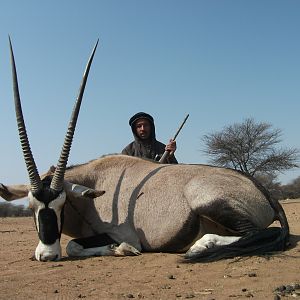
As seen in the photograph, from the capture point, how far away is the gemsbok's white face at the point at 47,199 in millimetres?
5152

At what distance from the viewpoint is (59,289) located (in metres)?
3.72

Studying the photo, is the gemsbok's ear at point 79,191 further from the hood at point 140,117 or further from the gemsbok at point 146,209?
the hood at point 140,117

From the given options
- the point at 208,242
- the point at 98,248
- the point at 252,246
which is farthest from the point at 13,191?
the point at 252,246

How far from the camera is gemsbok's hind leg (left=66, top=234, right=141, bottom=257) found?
536 centimetres

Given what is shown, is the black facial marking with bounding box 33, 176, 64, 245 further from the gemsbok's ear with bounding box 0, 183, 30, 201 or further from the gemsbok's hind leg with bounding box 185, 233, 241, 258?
the gemsbok's hind leg with bounding box 185, 233, 241, 258

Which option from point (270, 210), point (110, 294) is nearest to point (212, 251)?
point (270, 210)

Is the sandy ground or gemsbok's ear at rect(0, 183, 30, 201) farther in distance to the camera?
gemsbok's ear at rect(0, 183, 30, 201)

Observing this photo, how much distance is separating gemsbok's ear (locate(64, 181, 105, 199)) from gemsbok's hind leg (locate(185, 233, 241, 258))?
4.23 feet

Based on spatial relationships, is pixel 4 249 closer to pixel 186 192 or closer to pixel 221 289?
pixel 186 192

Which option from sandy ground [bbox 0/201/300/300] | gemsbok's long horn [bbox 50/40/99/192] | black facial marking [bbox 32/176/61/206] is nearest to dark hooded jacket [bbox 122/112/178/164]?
gemsbok's long horn [bbox 50/40/99/192]

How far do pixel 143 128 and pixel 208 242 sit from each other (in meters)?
3.52

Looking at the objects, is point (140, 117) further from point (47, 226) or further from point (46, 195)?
point (47, 226)

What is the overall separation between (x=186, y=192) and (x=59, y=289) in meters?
1.99

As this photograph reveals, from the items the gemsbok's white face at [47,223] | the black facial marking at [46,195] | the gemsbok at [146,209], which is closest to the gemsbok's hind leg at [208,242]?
the gemsbok at [146,209]
